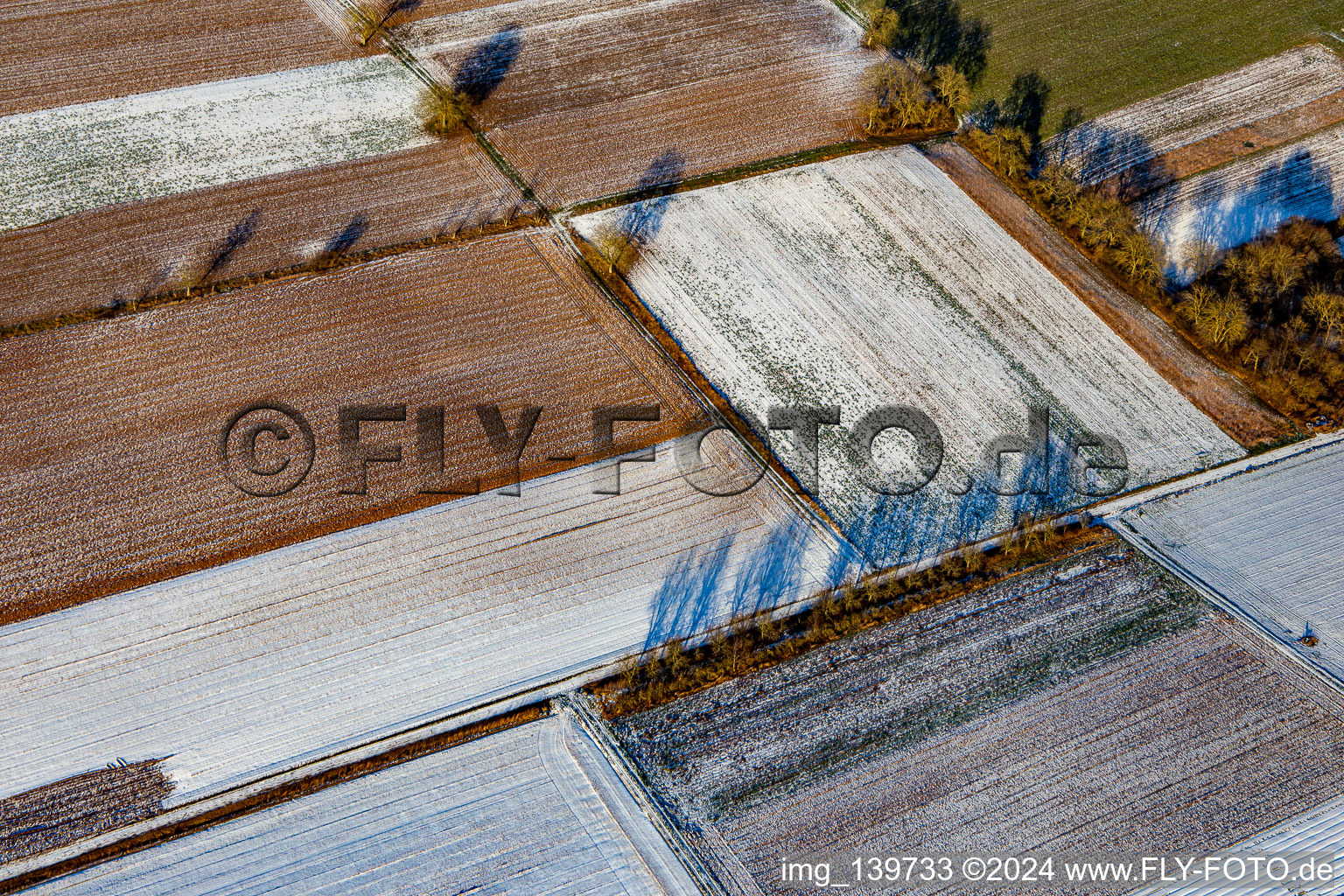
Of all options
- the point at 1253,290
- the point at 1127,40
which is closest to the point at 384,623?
the point at 1253,290

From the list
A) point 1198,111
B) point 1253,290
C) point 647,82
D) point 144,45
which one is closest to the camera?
point 1253,290

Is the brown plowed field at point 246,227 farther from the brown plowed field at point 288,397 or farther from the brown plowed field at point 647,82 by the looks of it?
the brown plowed field at point 647,82

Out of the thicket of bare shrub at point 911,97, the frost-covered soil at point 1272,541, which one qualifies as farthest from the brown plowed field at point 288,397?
the thicket of bare shrub at point 911,97

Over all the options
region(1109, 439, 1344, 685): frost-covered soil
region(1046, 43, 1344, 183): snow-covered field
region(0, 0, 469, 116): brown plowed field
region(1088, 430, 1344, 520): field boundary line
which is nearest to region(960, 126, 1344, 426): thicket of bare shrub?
region(1088, 430, 1344, 520): field boundary line

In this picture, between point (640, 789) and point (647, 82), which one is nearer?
point (640, 789)

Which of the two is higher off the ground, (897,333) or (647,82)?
(647,82)

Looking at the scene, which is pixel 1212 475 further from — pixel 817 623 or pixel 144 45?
pixel 144 45

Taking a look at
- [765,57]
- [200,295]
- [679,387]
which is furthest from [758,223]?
[200,295]

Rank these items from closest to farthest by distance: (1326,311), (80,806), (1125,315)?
(80,806) → (1326,311) → (1125,315)
